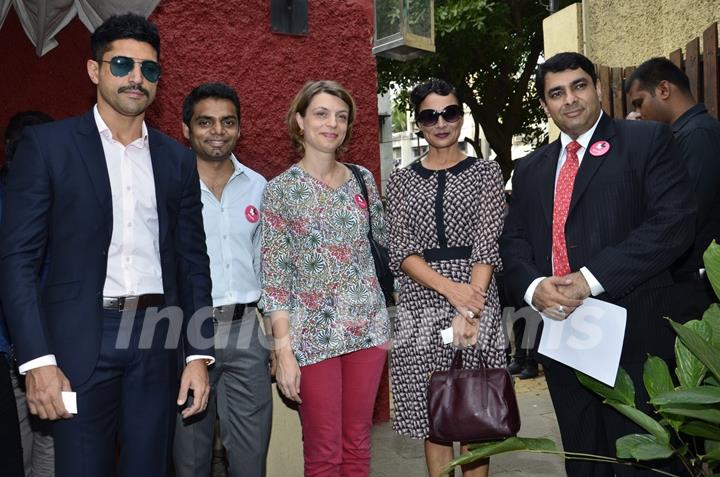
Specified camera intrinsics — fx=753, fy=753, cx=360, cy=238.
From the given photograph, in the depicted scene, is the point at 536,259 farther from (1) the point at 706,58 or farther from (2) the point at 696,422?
(1) the point at 706,58

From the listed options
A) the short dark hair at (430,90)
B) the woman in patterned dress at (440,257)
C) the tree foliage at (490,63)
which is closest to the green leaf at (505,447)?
the woman in patterned dress at (440,257)

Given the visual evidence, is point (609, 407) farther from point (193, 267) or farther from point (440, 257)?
point (193, 267)

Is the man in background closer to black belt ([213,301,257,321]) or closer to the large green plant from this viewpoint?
the large green plant

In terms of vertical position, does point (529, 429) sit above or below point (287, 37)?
below

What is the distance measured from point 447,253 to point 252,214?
103cm

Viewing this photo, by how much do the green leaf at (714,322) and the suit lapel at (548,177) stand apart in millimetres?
1704

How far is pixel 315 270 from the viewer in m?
3.52

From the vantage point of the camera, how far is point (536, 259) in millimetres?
3451

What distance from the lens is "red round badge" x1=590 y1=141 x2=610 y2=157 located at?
3.23 metres

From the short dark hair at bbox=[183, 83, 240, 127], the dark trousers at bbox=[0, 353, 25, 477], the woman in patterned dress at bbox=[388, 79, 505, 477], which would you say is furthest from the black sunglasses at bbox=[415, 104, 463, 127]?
the dark trousers at bbox=[0, 353, 25, 477]

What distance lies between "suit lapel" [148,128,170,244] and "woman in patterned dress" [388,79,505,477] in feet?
3.88

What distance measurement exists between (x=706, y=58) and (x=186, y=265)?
4597mm

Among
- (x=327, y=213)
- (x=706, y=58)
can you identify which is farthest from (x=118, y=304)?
(x=706, y=58)

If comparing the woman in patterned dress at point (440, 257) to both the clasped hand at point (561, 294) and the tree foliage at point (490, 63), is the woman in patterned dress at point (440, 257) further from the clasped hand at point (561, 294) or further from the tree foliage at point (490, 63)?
the tree foliage at point (490, 63)
